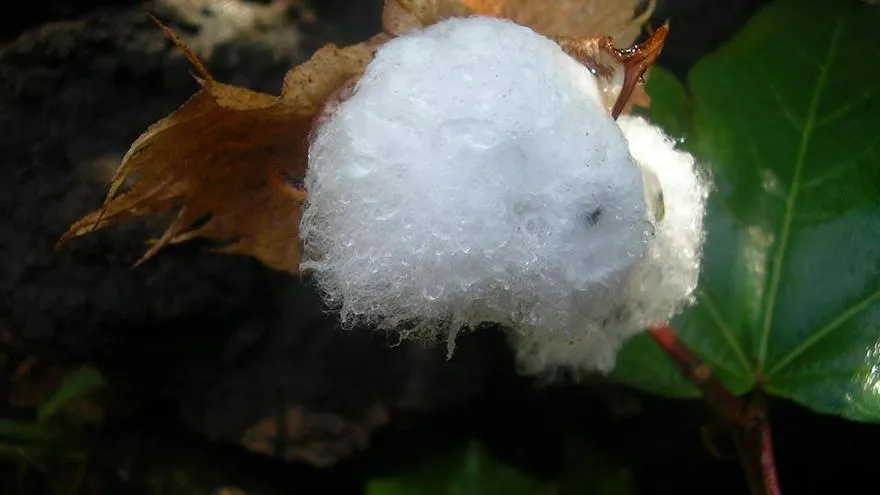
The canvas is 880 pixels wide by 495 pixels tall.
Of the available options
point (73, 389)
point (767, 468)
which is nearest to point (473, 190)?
point (767, 468)

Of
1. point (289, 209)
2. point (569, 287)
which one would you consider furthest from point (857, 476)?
point (289, 209)

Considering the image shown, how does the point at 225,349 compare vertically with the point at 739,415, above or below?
below

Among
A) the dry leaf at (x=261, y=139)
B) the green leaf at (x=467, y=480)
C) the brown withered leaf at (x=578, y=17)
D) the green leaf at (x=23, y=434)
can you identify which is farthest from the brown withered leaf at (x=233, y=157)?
the green leaf at (x=23, y=434)

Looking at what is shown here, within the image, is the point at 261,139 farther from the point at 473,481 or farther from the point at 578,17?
the point at 473,481

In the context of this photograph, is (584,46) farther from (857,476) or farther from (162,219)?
(857,476)

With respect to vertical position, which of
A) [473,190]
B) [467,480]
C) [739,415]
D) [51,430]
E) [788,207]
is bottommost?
[51,430]

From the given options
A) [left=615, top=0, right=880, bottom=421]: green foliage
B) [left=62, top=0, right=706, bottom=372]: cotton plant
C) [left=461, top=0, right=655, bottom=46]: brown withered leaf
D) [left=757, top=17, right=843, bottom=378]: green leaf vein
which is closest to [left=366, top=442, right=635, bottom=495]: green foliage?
[left=615, top=0, right=880, bottom=421]: green foliage

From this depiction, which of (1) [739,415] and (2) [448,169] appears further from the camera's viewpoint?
(1) [739,415]

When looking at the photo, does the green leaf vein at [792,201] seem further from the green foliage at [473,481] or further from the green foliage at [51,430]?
the green foliage at [51,430]
